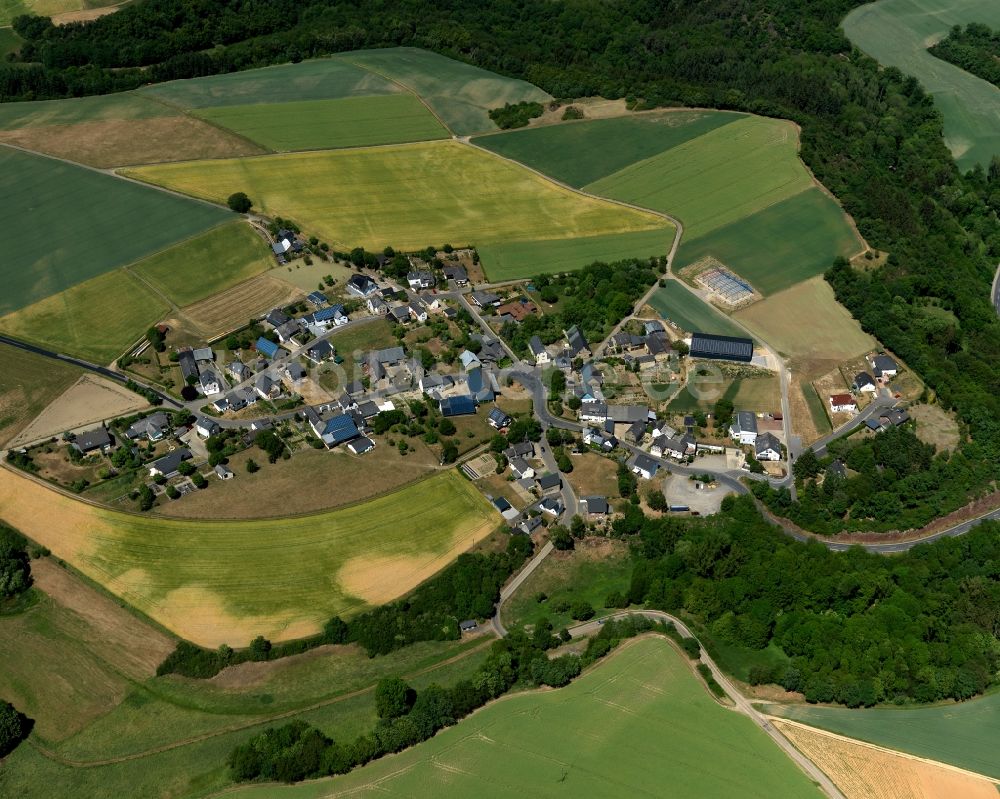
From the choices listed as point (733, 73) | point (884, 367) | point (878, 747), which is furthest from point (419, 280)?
point (733, 73)

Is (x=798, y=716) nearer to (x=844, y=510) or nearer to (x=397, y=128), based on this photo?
(x=844, y=510)

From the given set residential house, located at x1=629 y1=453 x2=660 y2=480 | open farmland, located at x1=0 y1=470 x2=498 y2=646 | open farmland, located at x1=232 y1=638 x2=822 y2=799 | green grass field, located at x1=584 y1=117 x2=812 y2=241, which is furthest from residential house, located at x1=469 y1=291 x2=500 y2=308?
open farmland, located at x1=232 y1=638 x2=822 y2=799

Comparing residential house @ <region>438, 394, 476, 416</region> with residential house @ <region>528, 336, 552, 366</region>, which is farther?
residential house @ <region>528, 336, 552, 366</region>

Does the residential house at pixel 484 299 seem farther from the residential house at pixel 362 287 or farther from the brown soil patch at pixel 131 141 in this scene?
the brown soil patch at pixel 131 141

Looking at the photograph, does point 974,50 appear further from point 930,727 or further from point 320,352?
point 930,727

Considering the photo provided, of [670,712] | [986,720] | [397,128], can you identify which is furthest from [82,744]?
[397,128]

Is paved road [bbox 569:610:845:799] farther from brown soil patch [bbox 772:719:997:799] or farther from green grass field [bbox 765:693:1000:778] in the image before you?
green grass field [bbox 765:693:1000:778]
